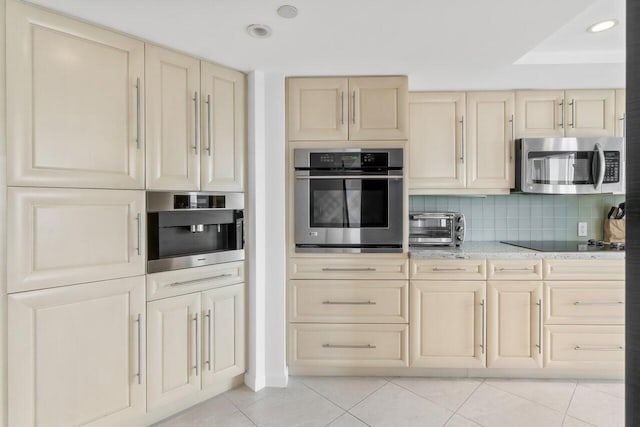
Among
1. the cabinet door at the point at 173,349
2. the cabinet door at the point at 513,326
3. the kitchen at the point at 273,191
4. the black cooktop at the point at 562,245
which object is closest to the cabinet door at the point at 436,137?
the kitchen at the point at 273,191

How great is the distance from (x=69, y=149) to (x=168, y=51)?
75 cm

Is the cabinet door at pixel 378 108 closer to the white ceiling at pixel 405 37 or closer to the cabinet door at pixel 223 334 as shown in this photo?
the white ceiling at pixel 405 37

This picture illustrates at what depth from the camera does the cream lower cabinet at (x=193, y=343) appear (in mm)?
1832

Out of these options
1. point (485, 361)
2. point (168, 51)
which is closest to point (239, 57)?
point (168, 51)

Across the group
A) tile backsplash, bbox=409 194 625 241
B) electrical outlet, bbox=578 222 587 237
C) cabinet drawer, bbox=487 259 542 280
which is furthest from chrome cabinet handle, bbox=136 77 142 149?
electrical outlet, bbox=578 222 587 237

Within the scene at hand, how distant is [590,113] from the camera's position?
2424 mm

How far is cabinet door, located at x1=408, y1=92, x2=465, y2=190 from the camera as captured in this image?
2.45m

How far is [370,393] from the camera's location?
84.7 inches

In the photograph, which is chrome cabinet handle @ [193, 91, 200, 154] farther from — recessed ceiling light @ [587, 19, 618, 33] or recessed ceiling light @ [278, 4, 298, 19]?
recessed ceiling light @ [587, 19, 618, 33]

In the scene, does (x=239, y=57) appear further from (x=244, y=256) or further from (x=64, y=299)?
(x=64, y=299)

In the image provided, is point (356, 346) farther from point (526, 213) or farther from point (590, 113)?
point (590, 113)

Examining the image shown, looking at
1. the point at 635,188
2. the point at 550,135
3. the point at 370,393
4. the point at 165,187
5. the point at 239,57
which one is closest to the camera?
the point at 635,188

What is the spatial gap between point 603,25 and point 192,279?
273 centimetres

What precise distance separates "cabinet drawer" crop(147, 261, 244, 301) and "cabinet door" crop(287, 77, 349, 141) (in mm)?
960
